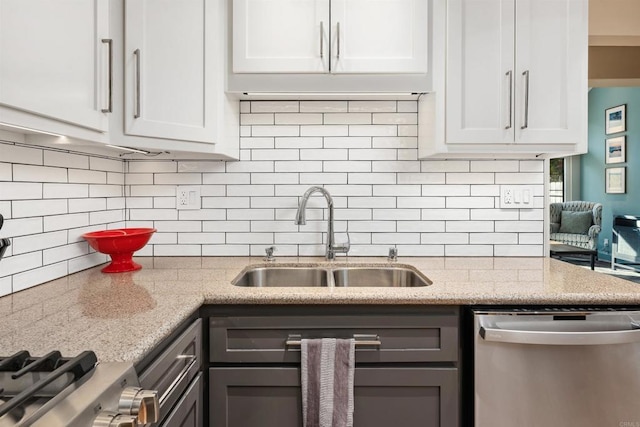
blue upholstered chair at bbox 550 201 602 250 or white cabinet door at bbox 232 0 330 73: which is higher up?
white cabinet door at bbox 232 0 330 73

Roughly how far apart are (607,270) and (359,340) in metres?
6.12

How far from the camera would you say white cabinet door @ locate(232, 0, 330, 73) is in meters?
1.74

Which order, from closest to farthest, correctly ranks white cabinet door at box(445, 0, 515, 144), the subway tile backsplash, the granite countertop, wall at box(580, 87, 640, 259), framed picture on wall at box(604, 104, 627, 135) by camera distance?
the granite countertop → white cabinet door at box(445, 0, 515, 144) → the subway tile backsplash → wall at box(580, 87, 640, 259) → framed picture on wall at box(604, 104, 627, 135)

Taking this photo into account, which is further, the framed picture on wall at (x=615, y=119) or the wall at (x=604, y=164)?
the framed picture on wall at (x=615, y=119)

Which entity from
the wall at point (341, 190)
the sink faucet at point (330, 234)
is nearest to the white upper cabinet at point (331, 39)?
the wall at point (341, 190)

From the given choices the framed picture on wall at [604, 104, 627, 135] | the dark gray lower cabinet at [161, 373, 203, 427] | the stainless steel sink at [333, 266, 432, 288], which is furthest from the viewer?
the framed picture on wall at [604, 104, 627, 135]

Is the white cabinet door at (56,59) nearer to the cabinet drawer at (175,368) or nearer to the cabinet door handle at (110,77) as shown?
the cabinet door handle at (110,77)

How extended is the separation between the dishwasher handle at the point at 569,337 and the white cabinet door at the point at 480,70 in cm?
83

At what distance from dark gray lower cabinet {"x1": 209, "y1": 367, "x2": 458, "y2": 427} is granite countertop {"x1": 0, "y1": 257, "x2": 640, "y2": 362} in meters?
0.25

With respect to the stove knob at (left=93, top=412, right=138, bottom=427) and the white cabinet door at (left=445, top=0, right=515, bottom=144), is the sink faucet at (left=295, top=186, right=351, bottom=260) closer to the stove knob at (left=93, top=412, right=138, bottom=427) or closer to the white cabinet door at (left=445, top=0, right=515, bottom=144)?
the white cabinet door at (left=445, top=0, right=515, bottom=144)

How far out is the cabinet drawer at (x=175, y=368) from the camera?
3.21ft

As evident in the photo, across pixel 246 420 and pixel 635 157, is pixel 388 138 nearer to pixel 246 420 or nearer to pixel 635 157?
pixel 246 420

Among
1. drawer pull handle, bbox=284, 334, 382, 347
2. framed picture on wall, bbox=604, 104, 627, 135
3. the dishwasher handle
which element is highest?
framed picture on wall, bbox=604, 104, 627, 135

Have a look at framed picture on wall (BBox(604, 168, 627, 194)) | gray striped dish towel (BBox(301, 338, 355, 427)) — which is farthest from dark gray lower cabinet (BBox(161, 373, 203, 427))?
framed picture on wall (BBox(604, 168, 627, 194))
